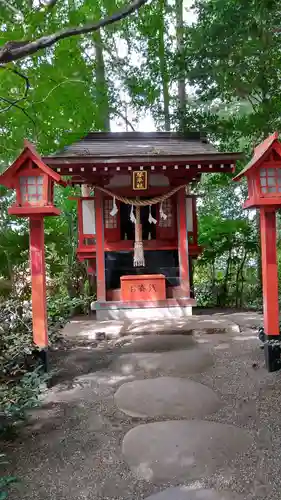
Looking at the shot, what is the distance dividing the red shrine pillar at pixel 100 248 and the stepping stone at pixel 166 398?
379cm

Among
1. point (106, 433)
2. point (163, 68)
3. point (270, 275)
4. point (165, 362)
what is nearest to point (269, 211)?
point (270, 275)

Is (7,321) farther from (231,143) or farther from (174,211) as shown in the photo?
(231,143)

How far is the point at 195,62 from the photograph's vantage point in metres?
9.55

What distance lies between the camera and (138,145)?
8945 mm

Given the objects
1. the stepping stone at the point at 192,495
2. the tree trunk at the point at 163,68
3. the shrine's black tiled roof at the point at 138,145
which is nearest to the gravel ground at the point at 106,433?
the stepping stone at the point at 192,495

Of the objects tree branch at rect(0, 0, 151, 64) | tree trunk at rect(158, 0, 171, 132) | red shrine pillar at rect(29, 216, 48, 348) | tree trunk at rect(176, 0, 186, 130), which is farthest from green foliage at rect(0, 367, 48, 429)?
tree trunk at rect(158, 0, 171, 132)

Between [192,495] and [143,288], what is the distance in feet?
18.4

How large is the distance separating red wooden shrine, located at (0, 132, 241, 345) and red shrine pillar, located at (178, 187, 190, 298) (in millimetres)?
21

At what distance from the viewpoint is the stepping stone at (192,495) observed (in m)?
2.67

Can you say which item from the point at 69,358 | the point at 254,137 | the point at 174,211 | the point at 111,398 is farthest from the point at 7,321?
the point at 254,137

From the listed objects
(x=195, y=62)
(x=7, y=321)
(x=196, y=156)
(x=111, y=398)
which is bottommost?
(x=111, y=398)

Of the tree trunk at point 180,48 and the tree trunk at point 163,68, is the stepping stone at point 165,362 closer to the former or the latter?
the tree trunk at point 180,48

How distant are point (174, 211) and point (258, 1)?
4.61m

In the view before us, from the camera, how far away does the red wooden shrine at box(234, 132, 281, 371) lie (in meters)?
4.77
